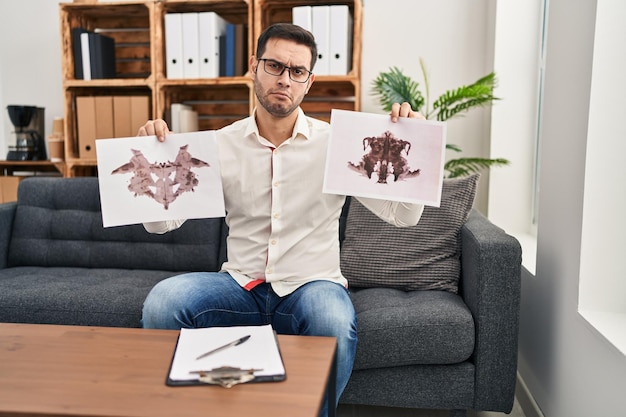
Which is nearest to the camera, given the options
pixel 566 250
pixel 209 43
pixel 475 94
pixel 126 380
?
pixel 126 380

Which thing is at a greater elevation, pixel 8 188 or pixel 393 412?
pixel 8 188

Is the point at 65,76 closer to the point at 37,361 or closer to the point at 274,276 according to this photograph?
the point at 274,276

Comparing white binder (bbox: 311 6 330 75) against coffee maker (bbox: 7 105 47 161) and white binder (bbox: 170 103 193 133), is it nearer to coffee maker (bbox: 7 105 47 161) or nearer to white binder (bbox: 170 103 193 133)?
white binder (bbox: 170 103 193 133)

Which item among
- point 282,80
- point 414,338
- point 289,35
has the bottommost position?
point 414,338

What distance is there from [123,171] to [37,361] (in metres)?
0.56

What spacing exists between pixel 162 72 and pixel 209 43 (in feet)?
1.03

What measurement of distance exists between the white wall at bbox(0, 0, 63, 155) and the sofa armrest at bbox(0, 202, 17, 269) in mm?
1226

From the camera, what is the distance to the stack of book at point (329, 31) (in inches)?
108

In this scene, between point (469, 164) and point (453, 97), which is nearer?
point (453, 97)

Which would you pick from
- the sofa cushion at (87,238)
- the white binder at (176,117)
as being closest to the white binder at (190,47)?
the white binder at (176,117)

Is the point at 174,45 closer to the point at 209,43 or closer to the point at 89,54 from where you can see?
the point at 209,43

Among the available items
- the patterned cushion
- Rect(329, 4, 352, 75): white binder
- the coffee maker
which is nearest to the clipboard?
the patterned cushion

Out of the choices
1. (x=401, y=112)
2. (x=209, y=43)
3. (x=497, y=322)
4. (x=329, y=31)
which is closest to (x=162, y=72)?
(x=209, y=43)

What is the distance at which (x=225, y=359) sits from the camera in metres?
1.02
